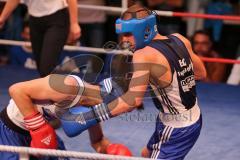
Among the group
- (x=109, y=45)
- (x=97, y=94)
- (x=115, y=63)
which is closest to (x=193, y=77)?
(x=97, y=94)

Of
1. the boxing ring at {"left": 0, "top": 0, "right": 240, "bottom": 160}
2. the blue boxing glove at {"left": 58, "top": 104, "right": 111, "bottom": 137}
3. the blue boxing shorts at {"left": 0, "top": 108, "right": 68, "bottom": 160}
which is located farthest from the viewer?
the boxing ring at {"left": 0, "top": 0, "right": 240, "bottom": 160}

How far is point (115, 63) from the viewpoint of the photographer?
4617mm

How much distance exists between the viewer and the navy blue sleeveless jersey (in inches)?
109

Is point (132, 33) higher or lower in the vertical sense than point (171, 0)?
higher

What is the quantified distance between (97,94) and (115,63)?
68.0 inches

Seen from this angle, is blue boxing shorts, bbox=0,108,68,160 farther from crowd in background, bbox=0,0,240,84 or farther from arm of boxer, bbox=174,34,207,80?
crowd in background, bbox=0,0,240,84

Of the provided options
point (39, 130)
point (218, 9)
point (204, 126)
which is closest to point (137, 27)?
point (39, 130)

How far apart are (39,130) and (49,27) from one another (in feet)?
3.70

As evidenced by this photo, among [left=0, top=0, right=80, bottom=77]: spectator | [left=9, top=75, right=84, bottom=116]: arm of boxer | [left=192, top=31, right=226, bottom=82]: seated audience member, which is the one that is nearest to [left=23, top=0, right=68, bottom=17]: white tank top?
[left=0, top=0, right=80, bottom=77]: spectator

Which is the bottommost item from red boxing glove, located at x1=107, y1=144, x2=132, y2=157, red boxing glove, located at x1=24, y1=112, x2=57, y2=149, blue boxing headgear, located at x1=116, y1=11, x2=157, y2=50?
red boxing glove, located at x1=107, y1=144, x2=132, y2=157

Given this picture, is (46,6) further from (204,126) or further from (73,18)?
(204,126)

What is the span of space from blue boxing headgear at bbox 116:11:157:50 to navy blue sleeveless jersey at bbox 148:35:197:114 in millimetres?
37

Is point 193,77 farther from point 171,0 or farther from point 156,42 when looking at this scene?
point 171,0

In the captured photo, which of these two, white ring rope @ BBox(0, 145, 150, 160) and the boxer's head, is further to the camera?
the boxer's head
